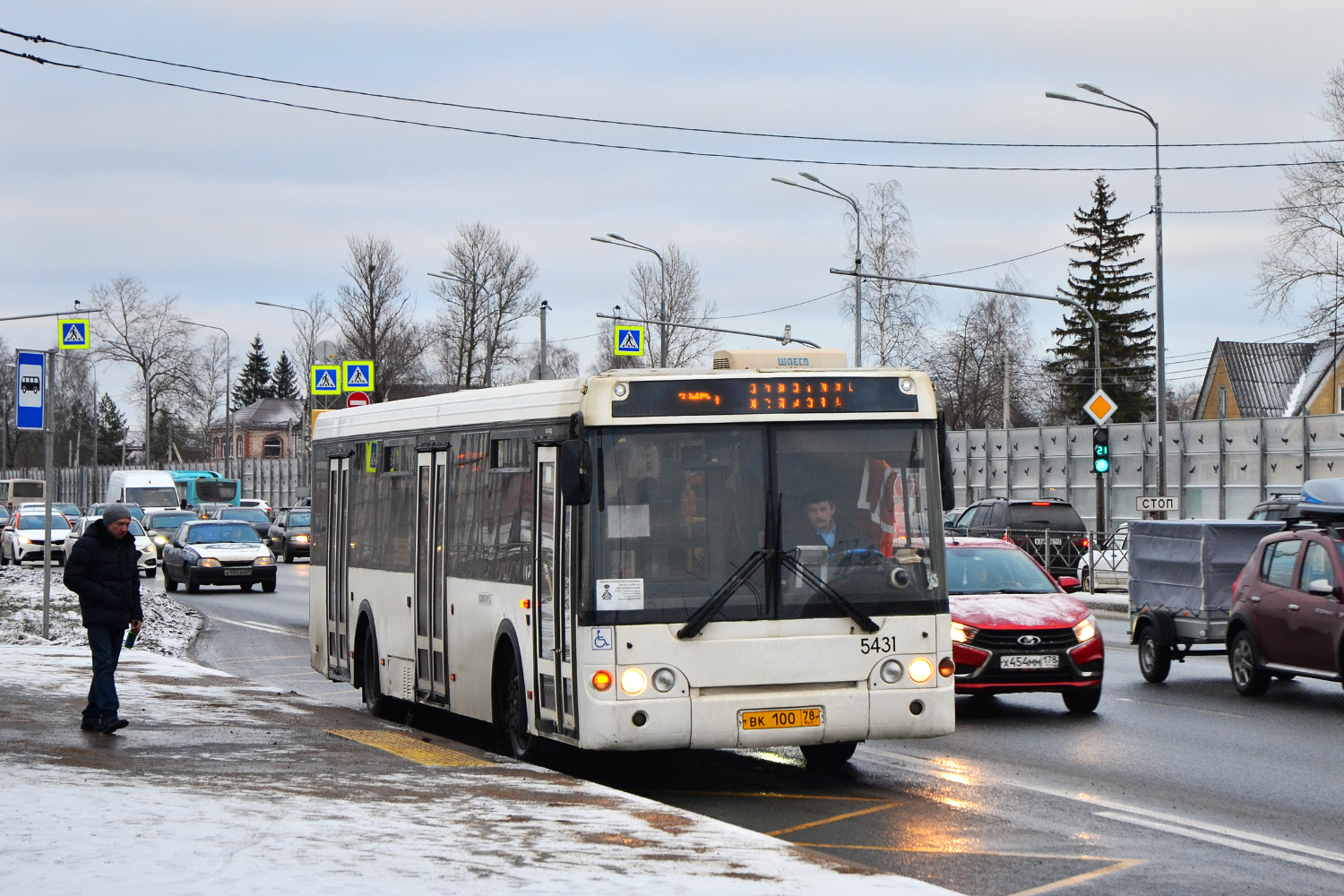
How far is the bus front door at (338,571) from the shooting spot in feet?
51.2

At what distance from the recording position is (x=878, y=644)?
34.0 ft

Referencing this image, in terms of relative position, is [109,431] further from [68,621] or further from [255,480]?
[68,621]

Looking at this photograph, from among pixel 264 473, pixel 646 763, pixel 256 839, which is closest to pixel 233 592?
pixel 646 763

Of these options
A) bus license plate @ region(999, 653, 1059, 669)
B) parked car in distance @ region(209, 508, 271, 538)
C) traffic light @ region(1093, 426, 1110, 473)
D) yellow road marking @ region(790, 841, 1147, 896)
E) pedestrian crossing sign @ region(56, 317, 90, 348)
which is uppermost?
pedestrian crossing sign @ region(56, 317, 90, 348)

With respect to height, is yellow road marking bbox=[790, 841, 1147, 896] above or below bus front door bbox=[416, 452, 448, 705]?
below

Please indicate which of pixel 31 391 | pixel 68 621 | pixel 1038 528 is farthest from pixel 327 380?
pixel 1038 528

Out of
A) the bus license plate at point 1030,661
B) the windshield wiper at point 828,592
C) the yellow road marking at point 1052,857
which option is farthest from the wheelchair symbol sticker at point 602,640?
the bus license plate at point 1030,661

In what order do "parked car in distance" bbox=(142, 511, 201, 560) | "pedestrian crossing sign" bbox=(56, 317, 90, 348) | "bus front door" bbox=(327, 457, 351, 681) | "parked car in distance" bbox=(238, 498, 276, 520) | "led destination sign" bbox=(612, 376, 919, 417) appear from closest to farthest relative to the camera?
"led destination sign" bbox=(612, 376, 919, 417) → "bus front door" bbox=(327, 457, 351, 681) → "pedestrian crossing sign" bbox=(56, 317, 90, 348) → "parked car in distance" bbox=(142, 511, 201, 560) → "parked car in distance" bbox=(238, 498, 276, 520)

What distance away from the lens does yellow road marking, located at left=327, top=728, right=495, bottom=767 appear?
10.9 m

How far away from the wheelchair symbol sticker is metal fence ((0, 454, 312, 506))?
73065mm

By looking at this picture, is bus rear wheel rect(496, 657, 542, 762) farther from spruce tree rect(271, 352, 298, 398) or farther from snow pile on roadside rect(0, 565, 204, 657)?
spruce tree rect(271, 352, 298, 398)

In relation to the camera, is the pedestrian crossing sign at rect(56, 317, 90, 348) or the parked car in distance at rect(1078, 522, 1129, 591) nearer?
the pedestrian crossing sign at rect(56, 317, 90, 348)

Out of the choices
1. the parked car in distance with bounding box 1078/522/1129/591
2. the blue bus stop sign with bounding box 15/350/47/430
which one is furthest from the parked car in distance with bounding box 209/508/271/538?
the blue bus stop sign with bounding box 15/350/47/430

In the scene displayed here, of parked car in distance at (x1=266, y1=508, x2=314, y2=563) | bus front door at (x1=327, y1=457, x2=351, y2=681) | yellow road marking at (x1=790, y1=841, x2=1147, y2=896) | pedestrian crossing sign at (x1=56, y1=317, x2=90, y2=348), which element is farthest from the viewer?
parked car in distance at (x1=266, y1=508, x2=314, y2=563)
